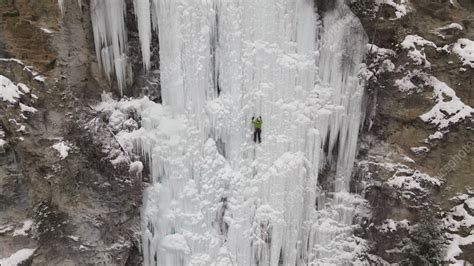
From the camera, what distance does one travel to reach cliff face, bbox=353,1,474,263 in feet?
30.8

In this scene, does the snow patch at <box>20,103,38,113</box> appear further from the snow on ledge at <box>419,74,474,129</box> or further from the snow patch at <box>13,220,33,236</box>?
the snow on ledge at <box>419,74,474,129</box>

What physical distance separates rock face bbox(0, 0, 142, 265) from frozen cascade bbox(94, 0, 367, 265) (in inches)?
26.7

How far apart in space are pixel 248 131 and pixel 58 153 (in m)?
3.94

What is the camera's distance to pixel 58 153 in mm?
8992

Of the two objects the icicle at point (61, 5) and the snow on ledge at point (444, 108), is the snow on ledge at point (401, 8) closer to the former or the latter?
the snow on ledge at point (444, 108)

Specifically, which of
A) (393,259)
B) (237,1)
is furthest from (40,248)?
(393,259)

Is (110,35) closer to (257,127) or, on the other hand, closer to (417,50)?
(257,127)

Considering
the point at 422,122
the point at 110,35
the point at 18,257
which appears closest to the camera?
the point at 18,257

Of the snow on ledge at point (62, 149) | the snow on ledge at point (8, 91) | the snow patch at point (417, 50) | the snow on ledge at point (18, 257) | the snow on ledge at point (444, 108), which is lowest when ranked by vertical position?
the snow on ledge at point (18, 257)

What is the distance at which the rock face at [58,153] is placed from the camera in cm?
852

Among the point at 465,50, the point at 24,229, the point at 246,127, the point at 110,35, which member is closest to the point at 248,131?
the point at 246,127

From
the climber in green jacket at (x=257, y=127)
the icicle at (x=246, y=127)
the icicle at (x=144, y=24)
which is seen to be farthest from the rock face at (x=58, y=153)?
the climber in green jacket at (x=257, y=127)

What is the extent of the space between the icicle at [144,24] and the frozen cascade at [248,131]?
0.06 m

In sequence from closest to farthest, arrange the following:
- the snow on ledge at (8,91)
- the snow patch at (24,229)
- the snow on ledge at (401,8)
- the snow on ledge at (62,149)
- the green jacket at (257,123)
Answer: the snow on ledge at (8,91) → the snow patch at (24,229) → the snow on ledge at (62,149) → the snow on ledge at (401,8) → the green jacket at (257,123)
